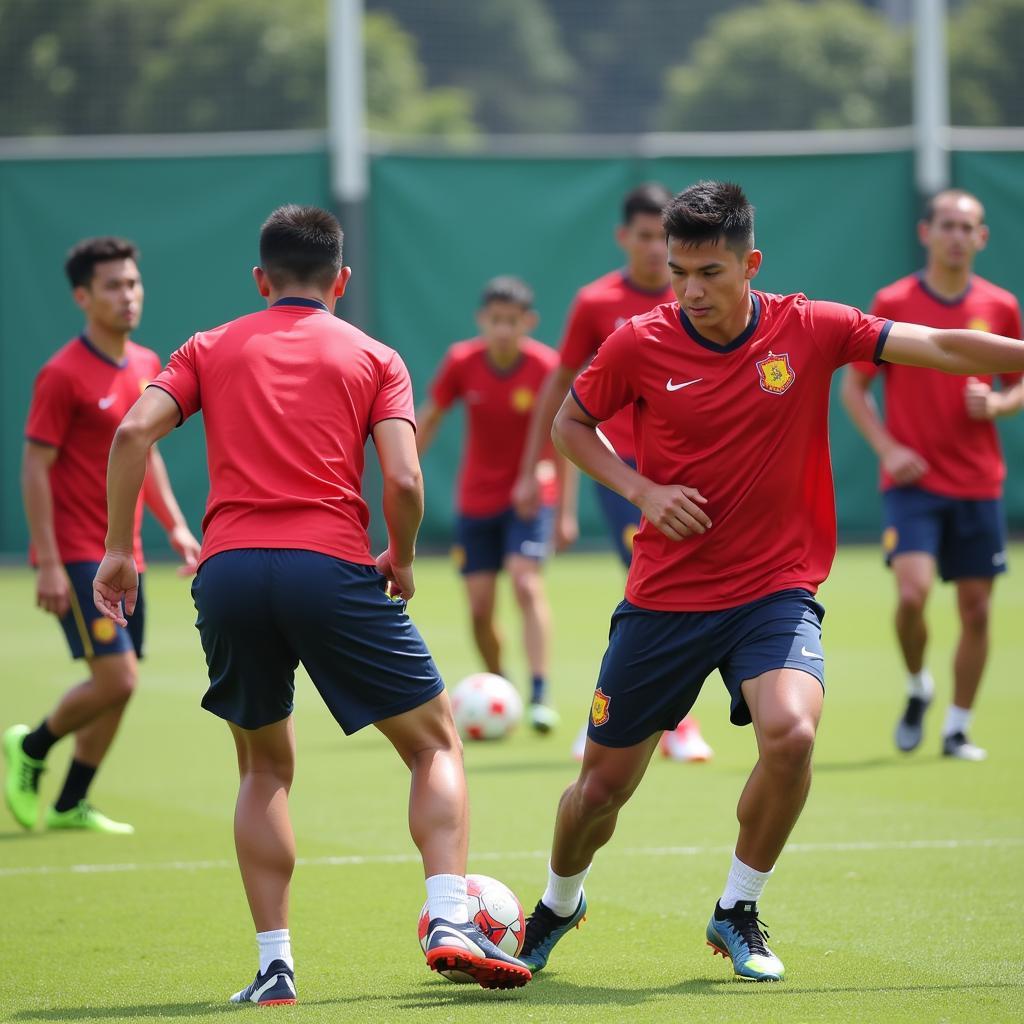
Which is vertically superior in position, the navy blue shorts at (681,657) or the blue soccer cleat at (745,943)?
the navy blue shorts at (681,657)

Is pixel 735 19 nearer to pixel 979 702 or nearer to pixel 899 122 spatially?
pixel 899 122

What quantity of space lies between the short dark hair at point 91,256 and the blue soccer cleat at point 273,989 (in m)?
3.82

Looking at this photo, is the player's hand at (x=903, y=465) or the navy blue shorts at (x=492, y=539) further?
the navy blue shorts at (x=492, y=539)

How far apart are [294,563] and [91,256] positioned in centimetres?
341

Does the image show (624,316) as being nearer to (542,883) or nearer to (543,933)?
(542,883)

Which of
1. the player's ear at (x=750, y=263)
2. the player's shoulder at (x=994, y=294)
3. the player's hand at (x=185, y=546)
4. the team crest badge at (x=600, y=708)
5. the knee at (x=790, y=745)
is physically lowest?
the knee at (x=790, y=745)

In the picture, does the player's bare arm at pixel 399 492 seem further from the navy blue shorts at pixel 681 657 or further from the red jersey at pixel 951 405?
the red jersey at pixel 951 405

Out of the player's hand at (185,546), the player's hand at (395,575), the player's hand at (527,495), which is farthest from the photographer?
the player's hand at (527,495)

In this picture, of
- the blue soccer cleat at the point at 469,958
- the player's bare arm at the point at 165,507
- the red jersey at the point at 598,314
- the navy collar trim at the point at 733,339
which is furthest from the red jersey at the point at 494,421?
the blue soccer cleat at the point at 469,958

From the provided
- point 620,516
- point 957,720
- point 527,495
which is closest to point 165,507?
point 620,516

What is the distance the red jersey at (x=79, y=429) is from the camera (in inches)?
295

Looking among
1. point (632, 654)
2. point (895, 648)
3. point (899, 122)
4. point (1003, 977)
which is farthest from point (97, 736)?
point (899, 122)

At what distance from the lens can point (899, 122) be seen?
985 inches

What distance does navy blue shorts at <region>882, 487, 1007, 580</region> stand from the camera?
8867 millimetres
